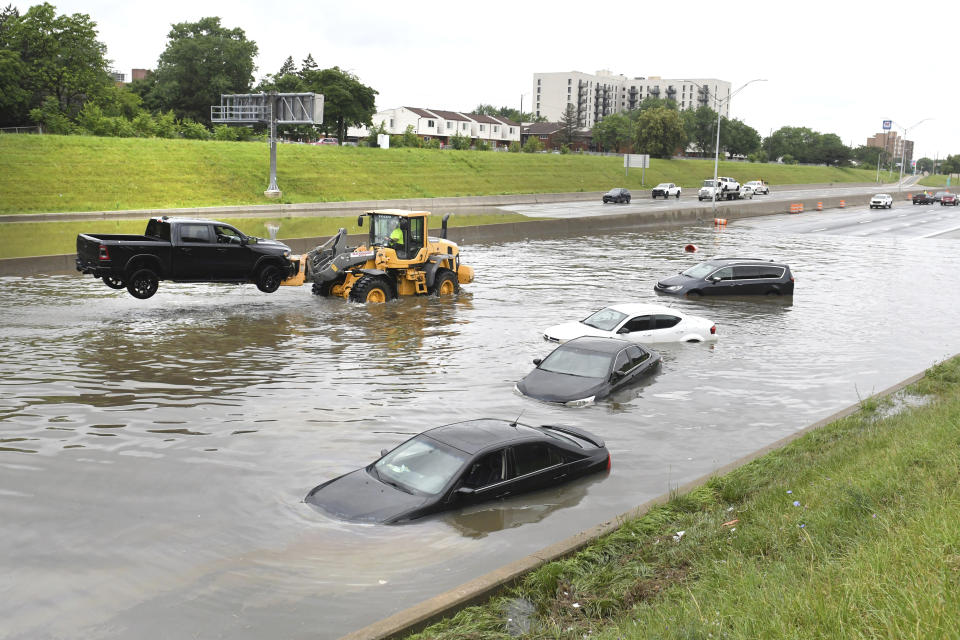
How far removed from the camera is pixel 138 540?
948cm

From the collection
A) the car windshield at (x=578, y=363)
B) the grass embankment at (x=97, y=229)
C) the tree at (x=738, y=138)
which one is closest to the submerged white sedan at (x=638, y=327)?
the car windshield at (x=578, y=363)

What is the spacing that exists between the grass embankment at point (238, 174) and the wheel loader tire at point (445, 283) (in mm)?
33846

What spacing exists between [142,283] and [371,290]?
20.7 feet

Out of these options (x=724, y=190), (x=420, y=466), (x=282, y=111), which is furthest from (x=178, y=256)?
(x=724, y=190)

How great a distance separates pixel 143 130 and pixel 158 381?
2437 inches

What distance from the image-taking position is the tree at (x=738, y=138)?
15662 cm

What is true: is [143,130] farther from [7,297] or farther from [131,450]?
[131,450]

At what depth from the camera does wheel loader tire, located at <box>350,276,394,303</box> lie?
83.1 ft

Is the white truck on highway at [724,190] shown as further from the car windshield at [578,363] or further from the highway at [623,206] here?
the car windshield at [578,363]

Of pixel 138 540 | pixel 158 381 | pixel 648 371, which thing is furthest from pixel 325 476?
pixel 648 371

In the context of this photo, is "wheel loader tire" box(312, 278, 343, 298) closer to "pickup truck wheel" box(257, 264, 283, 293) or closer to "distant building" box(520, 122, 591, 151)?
"pickup truck wheel" box(257, 264, 283, 293)

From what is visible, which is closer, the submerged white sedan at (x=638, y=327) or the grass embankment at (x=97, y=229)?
the submerged white sedan at (x=638, y=327)

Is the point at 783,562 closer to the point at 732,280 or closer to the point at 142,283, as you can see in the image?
the point at 142,283

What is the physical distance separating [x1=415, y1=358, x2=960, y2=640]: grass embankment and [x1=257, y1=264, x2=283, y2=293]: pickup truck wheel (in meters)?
16.7
